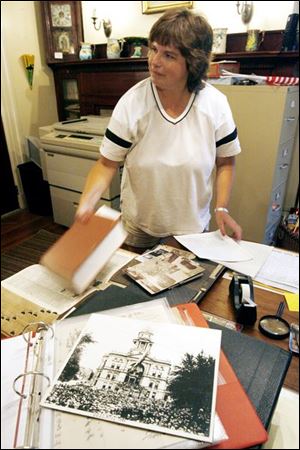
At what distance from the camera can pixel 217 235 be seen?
0.80 meters

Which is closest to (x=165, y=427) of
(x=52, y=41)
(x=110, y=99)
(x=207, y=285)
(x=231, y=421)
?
(x=231, y=421)

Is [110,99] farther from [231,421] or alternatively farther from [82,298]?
[231,421]

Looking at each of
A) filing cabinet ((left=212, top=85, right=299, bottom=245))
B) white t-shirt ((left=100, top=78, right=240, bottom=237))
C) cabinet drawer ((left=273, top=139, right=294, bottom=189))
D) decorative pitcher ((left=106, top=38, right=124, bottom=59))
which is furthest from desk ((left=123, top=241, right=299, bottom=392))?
cabinet drawer ((left=273, top=139, right=294, bottom=189))

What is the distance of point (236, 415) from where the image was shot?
39 cm

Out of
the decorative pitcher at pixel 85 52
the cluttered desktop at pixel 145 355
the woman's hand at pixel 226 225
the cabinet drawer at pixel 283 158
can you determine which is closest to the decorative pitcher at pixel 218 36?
the decorative pitcher at pixel 85 52

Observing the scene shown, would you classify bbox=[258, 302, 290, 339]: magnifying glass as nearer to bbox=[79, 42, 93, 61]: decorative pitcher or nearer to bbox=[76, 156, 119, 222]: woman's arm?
bbox=[76, 156, 119, 222]: woman's arm

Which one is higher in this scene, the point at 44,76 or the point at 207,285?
the point at 44,76

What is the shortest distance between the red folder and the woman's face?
467 millimetres

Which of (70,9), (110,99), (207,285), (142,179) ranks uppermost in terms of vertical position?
(70,9)

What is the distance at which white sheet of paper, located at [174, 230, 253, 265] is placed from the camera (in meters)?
0.74

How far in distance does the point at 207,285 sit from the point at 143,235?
0.73 feet

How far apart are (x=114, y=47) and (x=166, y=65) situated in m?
0.13

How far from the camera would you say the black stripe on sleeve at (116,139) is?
63cm

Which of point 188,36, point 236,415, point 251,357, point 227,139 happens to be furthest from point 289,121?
point 236,415
